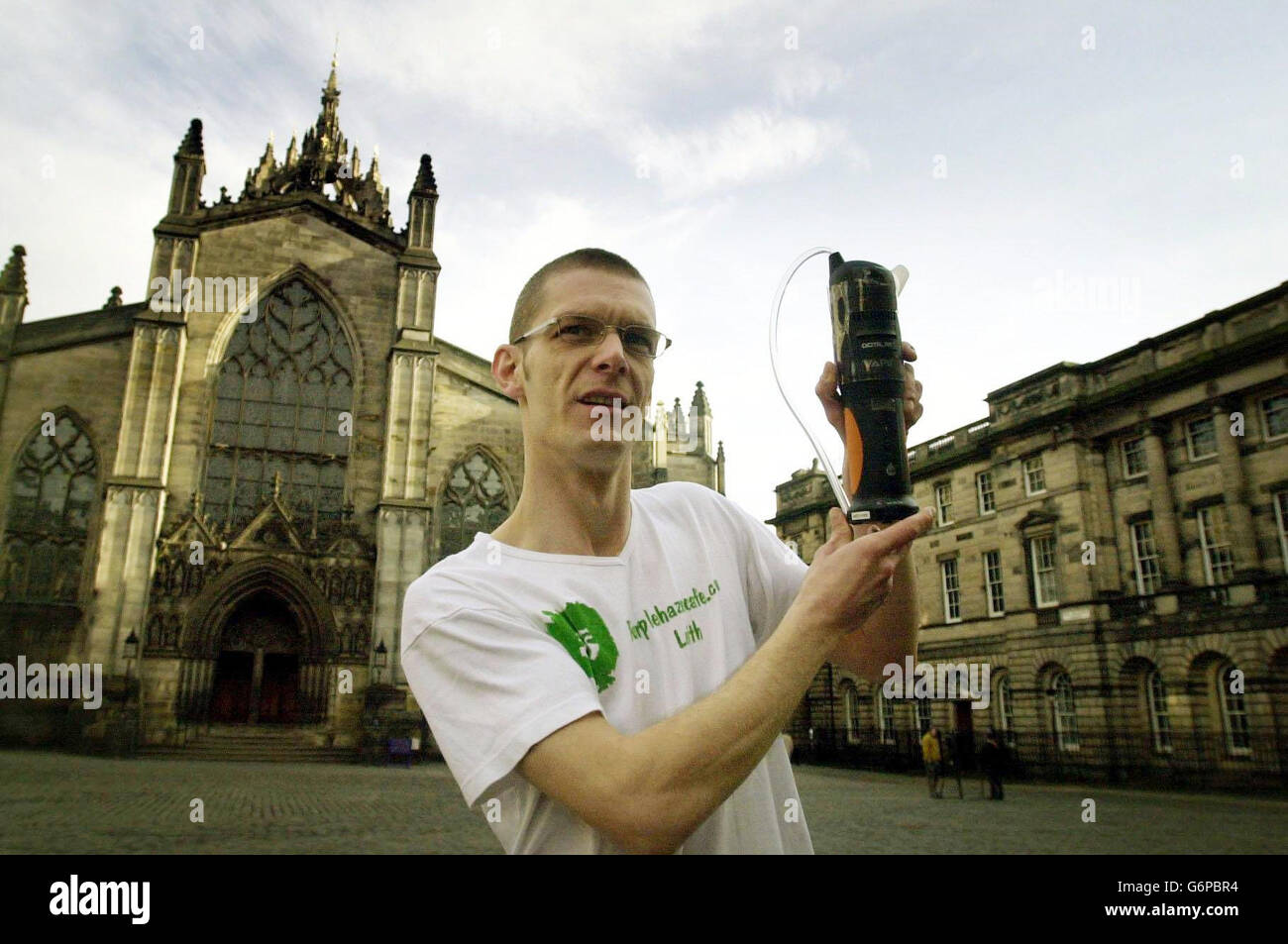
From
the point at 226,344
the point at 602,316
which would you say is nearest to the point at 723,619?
the point at 602,316

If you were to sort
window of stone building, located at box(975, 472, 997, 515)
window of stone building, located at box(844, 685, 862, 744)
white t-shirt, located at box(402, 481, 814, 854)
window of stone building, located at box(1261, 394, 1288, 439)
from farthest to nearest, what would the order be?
1. window of stone building, located at box(844, 685, 862, 744)
2. window of stone building, located at box(975, 472, 997, 515)
3. window of stone building, located at box(1261, 394, 1288, 439)
4. white t-shirt, located at box(402, 481, 814, 854)

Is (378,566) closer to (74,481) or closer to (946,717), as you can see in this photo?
(74,481)

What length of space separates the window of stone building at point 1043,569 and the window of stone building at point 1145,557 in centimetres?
247

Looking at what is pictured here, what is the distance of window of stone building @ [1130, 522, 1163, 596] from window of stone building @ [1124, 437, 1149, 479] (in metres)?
1.63

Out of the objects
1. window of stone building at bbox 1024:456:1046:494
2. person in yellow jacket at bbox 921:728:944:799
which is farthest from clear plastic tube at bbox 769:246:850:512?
window of stone building at bbox 1024:456:1046:494

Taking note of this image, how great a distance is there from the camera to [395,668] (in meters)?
26.7

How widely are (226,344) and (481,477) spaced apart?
9.54 metres

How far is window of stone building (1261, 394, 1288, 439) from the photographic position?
23875 mm

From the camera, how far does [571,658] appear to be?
1.44 meters

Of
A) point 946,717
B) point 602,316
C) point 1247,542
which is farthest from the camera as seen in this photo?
point 946,717

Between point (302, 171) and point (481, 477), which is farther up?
point (302, 171)

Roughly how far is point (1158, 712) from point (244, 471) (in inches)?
1147

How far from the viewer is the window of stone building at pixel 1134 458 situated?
27.7 m

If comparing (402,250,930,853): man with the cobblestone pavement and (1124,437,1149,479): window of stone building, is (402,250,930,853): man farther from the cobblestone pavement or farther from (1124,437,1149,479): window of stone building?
(1124,437,1149,479): window of stone building
